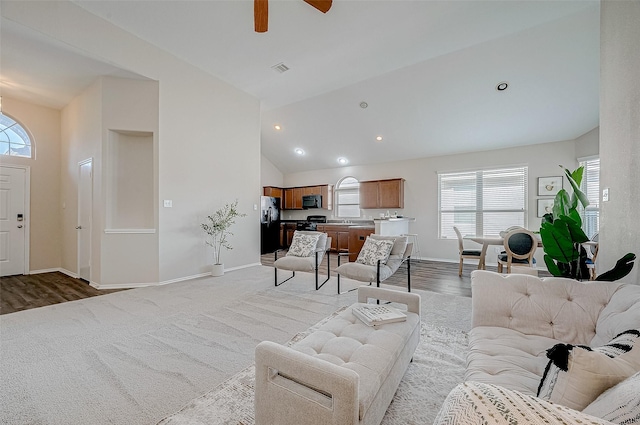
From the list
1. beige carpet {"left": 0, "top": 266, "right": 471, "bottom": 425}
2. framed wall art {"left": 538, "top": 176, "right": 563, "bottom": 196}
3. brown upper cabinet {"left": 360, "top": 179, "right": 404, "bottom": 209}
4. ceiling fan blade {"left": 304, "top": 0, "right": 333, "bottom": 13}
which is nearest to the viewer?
beige carpet {"left": 0, "top": 266, "right": 471, "bottom": 425}

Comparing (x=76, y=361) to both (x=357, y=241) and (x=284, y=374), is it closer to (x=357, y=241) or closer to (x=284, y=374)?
(x=284, y=374)

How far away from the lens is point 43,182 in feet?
16.5

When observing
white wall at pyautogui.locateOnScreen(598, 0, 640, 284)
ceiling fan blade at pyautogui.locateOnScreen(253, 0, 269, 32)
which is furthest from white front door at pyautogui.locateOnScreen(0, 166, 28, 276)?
white wall at pyautogui.locateOnScreen(598, 0, 640, 284)

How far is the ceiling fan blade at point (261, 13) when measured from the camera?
230 centimetres

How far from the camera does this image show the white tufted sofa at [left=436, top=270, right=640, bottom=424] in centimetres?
122

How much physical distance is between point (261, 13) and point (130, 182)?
3.58m

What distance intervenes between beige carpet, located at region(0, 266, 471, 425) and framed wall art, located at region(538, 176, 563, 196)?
3.79 m

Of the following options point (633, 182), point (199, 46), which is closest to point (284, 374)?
point (633, 182)

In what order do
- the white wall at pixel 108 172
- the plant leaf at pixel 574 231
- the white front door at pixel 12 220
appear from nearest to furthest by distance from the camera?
the plant leaf at pixel 574 231 → the white wall at pixel 108 172 → the white front door at pixel 12 220

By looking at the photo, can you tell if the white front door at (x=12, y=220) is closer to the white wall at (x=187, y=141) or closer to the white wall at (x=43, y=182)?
the white wall at (x=43, y=182)

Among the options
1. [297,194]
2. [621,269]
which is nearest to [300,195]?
[297,194]

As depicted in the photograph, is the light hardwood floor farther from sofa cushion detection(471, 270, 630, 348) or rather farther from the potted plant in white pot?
sofa cushion detection(471, 270, 630, 348)

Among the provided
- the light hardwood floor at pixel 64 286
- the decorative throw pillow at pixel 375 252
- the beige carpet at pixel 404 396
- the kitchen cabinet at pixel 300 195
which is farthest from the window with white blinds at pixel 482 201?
the beige carpet at pixel 404 396

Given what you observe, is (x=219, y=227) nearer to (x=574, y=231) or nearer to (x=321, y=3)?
(x=321, y=3)
